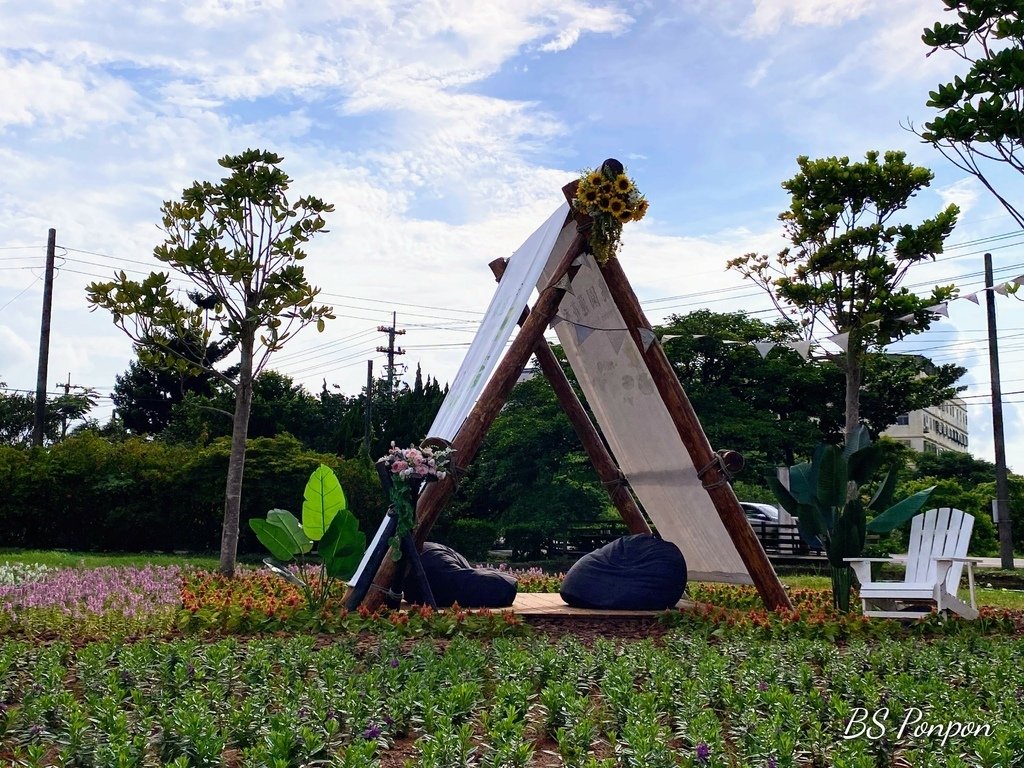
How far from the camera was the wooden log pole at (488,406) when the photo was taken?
7598 millimetres

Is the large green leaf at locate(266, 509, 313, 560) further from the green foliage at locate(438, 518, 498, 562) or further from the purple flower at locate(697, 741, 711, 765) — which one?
the green foliage at locate(438, 518, 498, 562)

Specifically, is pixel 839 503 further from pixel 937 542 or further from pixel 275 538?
pixel 275 538

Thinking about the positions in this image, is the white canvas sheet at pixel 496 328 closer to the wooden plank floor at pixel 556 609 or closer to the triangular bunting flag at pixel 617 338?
the triangular bunting flag at pixel 617 338

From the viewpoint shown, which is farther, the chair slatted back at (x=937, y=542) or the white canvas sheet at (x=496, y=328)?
the chair slatted back at (x=937, y=542)

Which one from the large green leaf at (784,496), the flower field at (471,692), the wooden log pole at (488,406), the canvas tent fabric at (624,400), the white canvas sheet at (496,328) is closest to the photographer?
the flower field at (471,692)

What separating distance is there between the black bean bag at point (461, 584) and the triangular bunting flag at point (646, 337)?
2445 millimetres

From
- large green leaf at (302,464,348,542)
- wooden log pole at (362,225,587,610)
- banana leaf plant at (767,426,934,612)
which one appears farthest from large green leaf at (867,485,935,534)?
large green leaf at (302,464,348,542)

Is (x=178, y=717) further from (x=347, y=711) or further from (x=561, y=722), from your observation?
(x=561, y=722)

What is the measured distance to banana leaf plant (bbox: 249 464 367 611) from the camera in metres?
8.17

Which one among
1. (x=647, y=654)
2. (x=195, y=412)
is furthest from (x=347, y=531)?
(x=195, y=412)

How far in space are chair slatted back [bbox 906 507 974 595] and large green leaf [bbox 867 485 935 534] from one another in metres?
0.21

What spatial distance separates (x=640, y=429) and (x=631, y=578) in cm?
175

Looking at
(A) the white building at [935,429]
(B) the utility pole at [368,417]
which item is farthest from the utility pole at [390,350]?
(A) the white building at [935,429]

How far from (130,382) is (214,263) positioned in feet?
82.2
